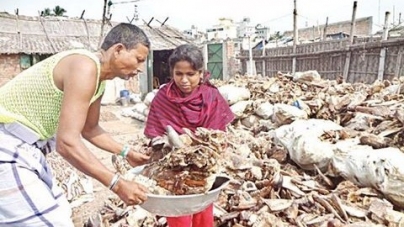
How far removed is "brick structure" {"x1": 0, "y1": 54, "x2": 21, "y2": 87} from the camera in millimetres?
13508

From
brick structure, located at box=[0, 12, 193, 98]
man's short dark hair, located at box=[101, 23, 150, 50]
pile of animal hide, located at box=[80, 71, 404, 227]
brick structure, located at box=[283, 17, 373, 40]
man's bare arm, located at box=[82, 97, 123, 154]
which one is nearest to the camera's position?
man's short dark hair, located at box=[101, 23, 150, 50]

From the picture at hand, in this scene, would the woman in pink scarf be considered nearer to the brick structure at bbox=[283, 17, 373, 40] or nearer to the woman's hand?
the woman's hand

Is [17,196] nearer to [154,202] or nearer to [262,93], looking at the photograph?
[154,202]

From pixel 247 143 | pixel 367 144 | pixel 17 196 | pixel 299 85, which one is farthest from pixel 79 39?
pixel 17 196

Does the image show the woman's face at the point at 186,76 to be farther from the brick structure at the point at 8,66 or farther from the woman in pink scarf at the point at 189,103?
the brick structure at the point at 8,66

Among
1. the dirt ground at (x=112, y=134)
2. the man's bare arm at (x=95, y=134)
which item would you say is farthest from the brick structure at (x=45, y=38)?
the man's bare arm at (x=95, y=134)

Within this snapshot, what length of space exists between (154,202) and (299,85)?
17.4 feet

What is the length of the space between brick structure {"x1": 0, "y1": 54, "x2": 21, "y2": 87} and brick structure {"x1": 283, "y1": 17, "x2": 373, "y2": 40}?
1371 centimetres

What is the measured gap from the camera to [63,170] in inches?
182

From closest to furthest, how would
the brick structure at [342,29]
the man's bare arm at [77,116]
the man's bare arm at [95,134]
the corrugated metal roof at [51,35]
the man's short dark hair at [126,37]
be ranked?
the man's bare arm at [77,116]
the man's short dark hair at [126,37]
the man's bare arm at [95,134]
the corrugated metal roof at [51,35]
the brick structure at [342,29]

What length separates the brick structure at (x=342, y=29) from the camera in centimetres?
1945

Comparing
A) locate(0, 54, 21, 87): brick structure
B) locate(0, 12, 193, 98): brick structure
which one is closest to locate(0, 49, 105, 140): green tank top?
locate(0, 12, 193, 98): brick structure

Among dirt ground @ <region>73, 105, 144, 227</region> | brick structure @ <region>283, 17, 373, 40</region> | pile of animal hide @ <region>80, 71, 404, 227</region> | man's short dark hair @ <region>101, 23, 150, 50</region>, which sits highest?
brick structure @ <region>283, 17, 373, 40</region>

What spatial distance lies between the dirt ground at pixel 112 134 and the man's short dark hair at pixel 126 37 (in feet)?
7.04
